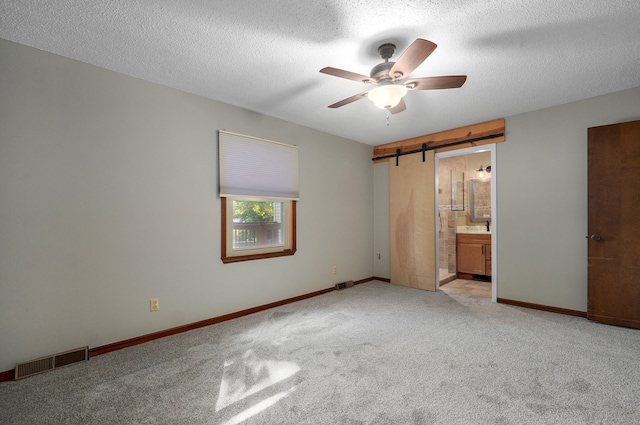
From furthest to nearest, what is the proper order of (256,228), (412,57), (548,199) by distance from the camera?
(256,228)
(548,199)
(412,57)

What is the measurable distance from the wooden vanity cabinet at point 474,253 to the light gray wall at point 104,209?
3858mm

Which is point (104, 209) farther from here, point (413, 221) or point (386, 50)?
point (413, 221)

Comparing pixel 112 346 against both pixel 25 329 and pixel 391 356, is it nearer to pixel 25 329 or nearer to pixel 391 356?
pixel 25 329

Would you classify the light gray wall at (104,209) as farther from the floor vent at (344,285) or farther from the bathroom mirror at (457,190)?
the bathroom mirror at (457,190)

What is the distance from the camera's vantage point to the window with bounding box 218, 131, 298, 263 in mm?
3391

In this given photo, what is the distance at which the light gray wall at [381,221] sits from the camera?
5.29 m

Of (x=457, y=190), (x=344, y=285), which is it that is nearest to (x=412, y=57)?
(x=344, y=285)

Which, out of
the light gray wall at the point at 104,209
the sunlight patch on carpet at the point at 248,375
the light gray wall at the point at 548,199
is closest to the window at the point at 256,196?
the light gray wall at the point at 104,209

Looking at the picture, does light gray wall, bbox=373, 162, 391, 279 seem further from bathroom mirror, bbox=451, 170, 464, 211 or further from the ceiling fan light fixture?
the ceiling fan light fixture

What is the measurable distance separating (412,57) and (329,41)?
25.9 inches

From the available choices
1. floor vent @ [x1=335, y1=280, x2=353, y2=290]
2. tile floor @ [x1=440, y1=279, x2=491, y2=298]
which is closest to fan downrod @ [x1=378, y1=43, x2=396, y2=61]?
floor vent @ [x1=335, y1=280, x2=353, y2=290]

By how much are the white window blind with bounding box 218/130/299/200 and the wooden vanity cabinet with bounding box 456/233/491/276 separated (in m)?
3.56

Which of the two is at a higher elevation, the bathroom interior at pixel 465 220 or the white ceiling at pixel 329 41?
the white ceiling at pixel 329 41

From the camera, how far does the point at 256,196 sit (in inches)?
143
